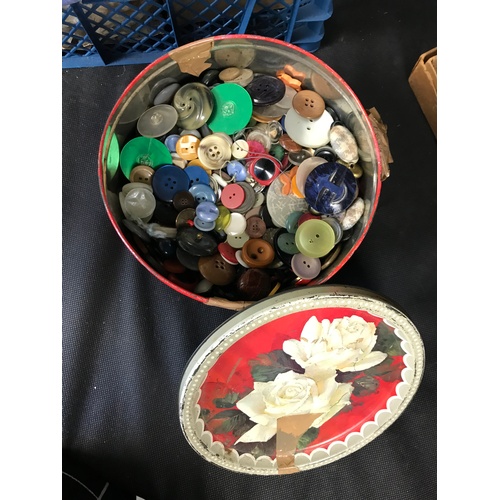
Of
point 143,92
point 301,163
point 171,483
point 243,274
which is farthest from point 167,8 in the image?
point 171,483

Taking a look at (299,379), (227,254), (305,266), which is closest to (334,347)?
(299,379)

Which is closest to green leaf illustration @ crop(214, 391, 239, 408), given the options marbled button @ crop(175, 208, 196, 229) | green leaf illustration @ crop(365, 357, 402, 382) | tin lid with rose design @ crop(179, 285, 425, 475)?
tin lid with rose design @ crop(179, 285, 425, 475)

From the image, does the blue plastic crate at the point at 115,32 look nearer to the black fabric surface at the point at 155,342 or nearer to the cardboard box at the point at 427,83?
the black fabric surface at the point at 155,342

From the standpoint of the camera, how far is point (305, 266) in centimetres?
103

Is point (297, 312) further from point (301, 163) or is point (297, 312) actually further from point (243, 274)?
point (301, 163)

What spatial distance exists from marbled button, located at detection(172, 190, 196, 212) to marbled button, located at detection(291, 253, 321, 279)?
24 centimetres

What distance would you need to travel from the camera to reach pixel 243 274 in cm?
103

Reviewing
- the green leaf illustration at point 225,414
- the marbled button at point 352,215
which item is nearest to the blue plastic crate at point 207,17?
the marbled button at point 352,215

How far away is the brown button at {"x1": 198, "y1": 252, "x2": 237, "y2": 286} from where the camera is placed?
1.03 meters

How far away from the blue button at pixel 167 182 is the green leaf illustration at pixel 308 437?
0.54 m

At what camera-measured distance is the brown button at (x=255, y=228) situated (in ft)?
3.59

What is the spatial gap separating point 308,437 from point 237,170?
56 centimetres

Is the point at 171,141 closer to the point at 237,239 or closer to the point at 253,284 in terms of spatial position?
the point at 237,239

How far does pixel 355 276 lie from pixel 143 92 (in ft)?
2.00
